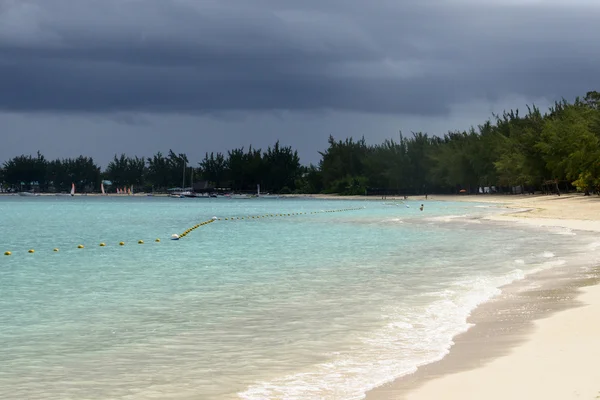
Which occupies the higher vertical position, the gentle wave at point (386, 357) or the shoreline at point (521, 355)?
the shoreline at point (521, 355)

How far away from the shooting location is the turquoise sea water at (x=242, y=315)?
489 inches

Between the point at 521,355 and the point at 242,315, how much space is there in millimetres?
8103

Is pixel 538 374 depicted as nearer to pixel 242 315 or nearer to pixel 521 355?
pixel 521 355

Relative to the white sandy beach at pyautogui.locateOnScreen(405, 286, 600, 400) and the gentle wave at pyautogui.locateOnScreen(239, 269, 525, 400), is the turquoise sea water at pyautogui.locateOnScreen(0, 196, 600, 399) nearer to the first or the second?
the gentle wave at pyautogui.locateOnScreen(239, 269, 525, 400)

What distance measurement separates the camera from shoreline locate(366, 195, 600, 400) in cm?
1056

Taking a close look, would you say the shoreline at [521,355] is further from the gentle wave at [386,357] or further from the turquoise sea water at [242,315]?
the turquoise sea water at [242,315]

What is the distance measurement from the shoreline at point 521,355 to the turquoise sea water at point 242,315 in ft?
1.71

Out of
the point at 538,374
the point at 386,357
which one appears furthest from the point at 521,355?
the point at 386,357

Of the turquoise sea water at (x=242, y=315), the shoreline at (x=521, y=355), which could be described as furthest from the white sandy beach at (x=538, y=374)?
the turquoise sea water at (x=242, y=315)

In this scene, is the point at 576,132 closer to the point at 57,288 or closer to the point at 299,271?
the point at 299,271

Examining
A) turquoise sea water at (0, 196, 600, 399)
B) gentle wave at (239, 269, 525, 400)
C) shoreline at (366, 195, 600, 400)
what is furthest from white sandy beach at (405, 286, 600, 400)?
turquoise sea water at (0, 196, 600, 399)

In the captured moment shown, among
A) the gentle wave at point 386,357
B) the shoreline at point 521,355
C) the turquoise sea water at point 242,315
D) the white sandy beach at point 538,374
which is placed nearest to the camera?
the white sandy beach at point 538,374

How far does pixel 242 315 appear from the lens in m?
19.3

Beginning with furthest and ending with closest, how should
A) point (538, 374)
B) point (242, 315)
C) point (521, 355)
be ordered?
point (242, 315) → point (521, 355) → point (538, 374)
